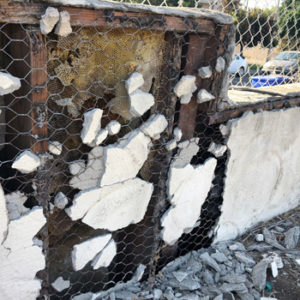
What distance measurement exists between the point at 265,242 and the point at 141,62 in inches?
55.1

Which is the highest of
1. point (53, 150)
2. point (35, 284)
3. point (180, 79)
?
point (180, 79)

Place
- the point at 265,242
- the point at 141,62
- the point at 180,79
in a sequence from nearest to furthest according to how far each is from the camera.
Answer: the point at 141,62
the point at 180,79
the point at 265,242

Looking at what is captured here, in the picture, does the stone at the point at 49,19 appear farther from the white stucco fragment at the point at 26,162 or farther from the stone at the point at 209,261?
the stone at the point at 209,261

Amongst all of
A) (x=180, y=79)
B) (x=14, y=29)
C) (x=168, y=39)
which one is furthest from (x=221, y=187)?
(x=14, y=29)

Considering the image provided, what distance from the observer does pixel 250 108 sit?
1890 millimetres

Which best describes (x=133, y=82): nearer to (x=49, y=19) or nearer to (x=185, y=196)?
(x=49, y=19)

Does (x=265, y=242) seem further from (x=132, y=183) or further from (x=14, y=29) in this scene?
(x=14, y=29)

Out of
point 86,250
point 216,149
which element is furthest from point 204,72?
point 86,250

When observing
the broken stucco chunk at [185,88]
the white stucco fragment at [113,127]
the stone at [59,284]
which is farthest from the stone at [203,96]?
the stone at [59,284]

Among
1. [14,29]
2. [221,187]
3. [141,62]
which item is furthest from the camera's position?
[221,187]

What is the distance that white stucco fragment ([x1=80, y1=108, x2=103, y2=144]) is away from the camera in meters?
1.28

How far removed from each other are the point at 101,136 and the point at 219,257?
1.03 metres

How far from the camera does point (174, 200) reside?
1715 mm

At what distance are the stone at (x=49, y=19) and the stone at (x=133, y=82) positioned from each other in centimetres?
34
